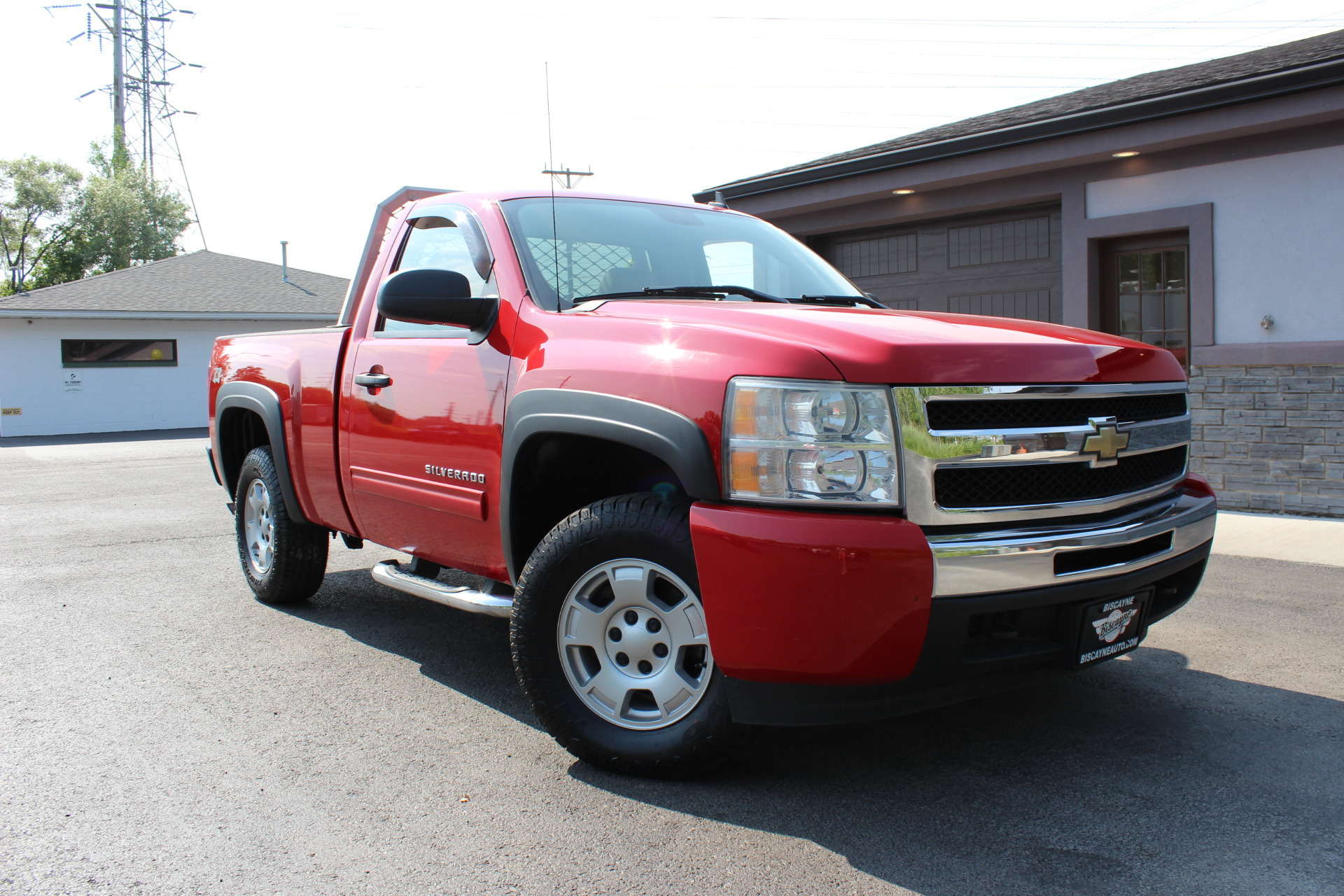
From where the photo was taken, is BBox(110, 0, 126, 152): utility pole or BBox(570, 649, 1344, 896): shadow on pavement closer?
BBox(570, 649, 1344, 896): shadow on pavement

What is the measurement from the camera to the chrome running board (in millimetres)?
3648

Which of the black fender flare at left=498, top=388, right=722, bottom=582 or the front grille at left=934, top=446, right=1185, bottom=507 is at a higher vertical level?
the black fender flare at left=498, top=388, right=722, bottom=582

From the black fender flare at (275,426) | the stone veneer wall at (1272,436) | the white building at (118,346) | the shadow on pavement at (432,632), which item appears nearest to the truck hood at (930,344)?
the shadow on pavement at (432,632)

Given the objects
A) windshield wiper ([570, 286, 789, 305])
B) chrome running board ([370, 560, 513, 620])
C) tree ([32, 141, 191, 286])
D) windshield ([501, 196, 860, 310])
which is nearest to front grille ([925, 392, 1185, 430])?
windshield wiper ([570, 286, 789, 305])

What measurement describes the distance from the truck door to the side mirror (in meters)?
0.15

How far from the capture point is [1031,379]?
2.86 meters

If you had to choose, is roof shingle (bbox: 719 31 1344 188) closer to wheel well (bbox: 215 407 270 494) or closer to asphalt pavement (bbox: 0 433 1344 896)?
asphalt pavement (bbox: 0 433 1344 896)

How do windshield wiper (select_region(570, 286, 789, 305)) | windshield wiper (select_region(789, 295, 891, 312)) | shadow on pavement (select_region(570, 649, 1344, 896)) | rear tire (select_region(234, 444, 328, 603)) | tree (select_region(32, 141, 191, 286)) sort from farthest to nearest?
1. tree (select_region(32, 141, 191, 286))
2. rear tire (select_region(234, 444, 328, 603))
3. windshield wiper (select_region(789, 295, 891, 312))
4. windshield wiper (select_region(570, 286, 789, 305))
5. shadow on pavement (select_region(570, 649, 1344, 896))

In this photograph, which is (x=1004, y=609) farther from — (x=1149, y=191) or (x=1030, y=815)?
(x=1149, y=191)

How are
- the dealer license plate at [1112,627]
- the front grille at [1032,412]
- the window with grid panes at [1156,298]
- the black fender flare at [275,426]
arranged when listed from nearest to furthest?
the front grille at [1032,412], the dealer license plate at [1112,627], the black fender flare at [275,426], the window with grid panes at [1156,298]

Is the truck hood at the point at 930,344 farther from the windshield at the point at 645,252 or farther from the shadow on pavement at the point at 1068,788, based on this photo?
the shadow on pavement at the point at 1068,788

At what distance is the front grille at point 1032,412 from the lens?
2.74 metres

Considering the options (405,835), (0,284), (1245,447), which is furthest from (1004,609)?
(0,284)

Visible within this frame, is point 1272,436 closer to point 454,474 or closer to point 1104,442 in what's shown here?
point 1104,442
